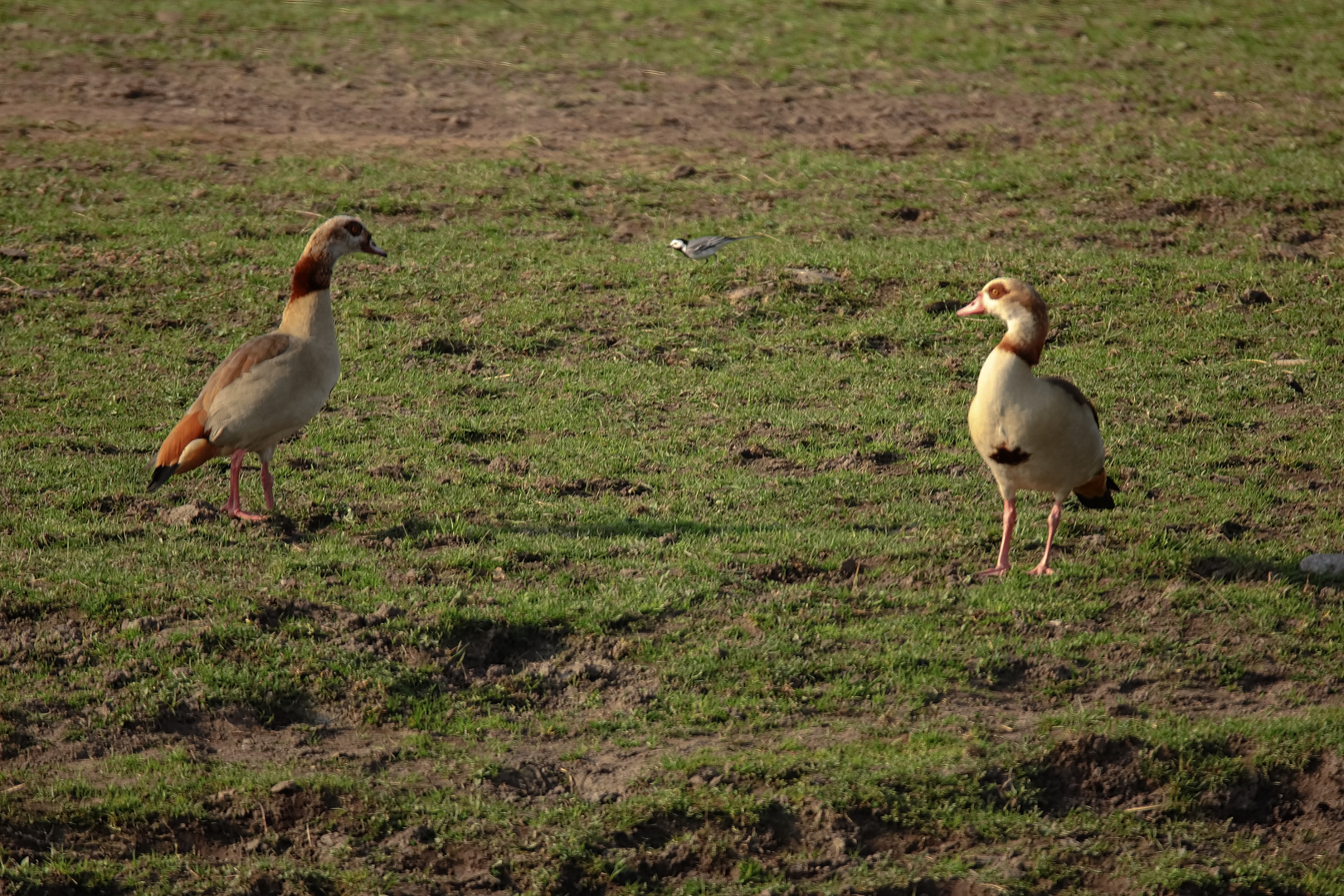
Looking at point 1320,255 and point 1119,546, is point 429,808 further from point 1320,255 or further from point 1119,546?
point 1320,255

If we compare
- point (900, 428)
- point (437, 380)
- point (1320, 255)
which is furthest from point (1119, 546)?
point (1320, 255)

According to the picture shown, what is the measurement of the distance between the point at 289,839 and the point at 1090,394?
22.7 ft

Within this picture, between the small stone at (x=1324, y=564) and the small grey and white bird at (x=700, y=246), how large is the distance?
21.2 ft

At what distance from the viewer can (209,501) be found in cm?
853

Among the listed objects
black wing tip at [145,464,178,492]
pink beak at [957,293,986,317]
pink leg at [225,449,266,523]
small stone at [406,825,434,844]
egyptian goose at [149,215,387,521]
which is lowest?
small stone at [406,825,434,844]

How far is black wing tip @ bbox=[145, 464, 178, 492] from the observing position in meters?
7.84

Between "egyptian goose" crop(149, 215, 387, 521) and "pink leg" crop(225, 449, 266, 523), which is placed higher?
"egyptian goose" crop(149, 215, 387, 521)

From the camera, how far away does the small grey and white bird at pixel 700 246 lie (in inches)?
498

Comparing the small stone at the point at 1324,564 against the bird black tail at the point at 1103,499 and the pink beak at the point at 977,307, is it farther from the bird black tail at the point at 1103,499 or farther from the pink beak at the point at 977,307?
the pink beak at the point at 977,307

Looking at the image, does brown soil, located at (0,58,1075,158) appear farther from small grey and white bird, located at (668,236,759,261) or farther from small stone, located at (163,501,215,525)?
small stone, located at (163,501,215,525)

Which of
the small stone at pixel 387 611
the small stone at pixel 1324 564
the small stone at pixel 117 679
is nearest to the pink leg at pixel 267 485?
the small stone at pixel 387 611

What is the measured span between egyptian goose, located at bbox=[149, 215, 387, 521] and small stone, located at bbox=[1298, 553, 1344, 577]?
5724 millimetres

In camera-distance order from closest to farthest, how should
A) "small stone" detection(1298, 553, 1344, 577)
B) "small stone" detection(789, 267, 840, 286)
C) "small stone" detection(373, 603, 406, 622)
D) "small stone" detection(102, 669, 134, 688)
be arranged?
"small stone" detection(102, 669, 134, 688)
"small stone" detection(373, 603, 406, 622)
"small stone" detection(1298, 553, 1344, 577)
"small stone" detection(789, 267, 840, 286)

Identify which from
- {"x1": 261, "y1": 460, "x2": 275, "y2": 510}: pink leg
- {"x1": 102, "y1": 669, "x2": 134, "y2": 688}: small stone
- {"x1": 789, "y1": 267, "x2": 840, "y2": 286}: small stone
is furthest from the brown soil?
{"x1": 102, "y1": 669, "x2": 134, "y2": 688}: small stone
